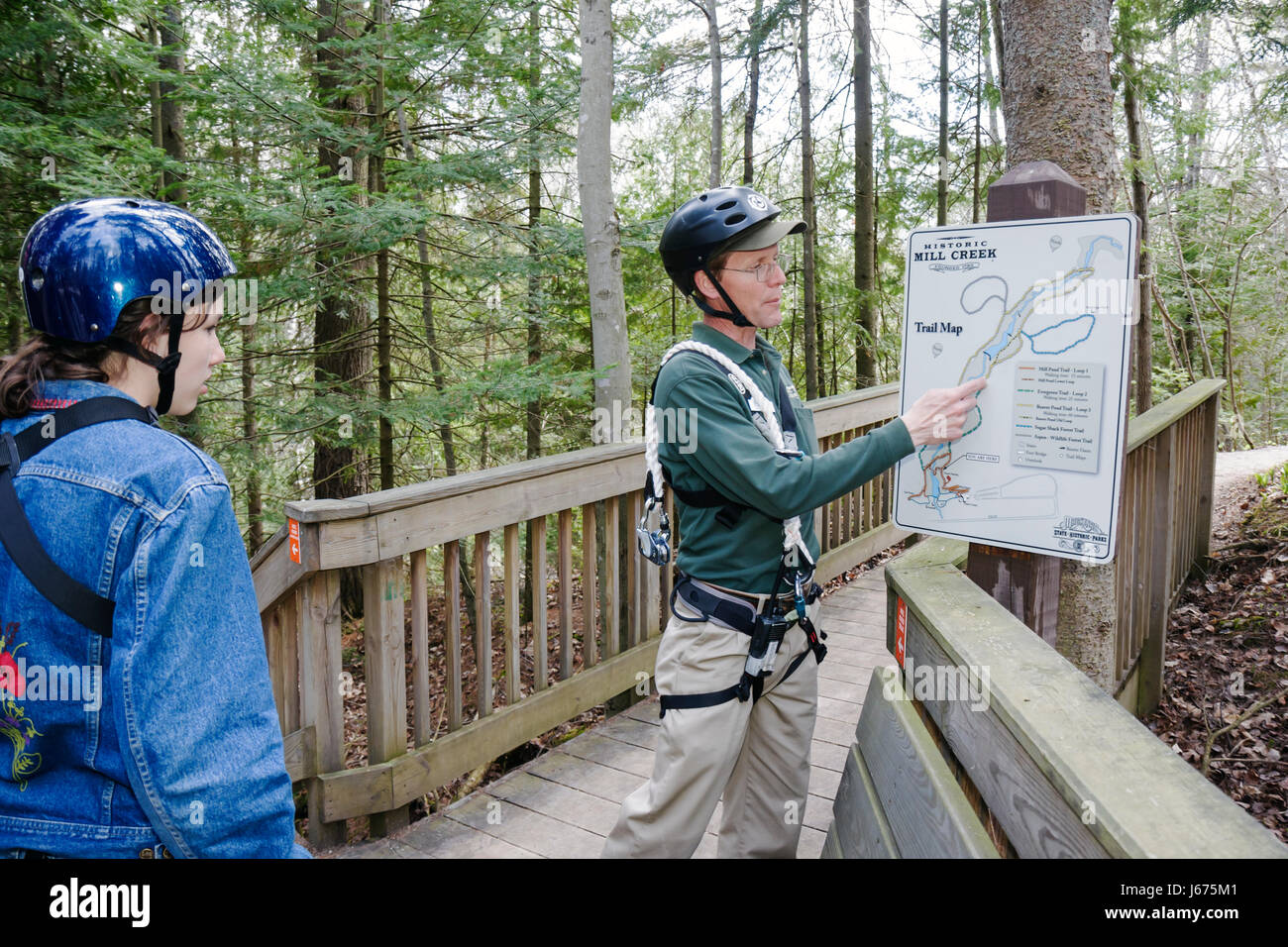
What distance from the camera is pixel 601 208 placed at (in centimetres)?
575

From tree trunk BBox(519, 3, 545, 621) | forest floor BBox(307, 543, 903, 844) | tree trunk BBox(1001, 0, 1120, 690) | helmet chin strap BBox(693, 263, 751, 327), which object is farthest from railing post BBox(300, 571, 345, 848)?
tree trunk BBox(1001, 0, 1120, 690)

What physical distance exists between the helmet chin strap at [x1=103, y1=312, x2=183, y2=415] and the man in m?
1.19

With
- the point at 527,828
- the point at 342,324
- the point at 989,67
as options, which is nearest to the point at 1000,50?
the point at 527,828

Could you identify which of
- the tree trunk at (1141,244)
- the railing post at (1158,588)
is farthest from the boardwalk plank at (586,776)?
the tree trunk at (1141,244)

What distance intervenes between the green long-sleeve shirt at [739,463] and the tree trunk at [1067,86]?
1.21 metres

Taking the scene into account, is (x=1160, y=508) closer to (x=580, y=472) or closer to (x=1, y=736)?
(x=580, y=472)

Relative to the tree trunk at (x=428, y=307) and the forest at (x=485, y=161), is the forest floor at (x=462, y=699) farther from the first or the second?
the tree trunk at (x=428, y=307)

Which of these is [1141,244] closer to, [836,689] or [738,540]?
[836,689]

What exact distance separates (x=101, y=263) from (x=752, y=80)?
10438 mm

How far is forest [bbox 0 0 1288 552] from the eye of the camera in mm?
5801
